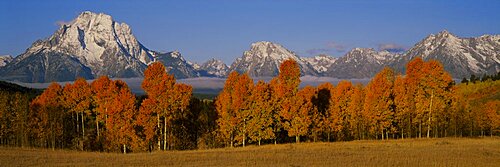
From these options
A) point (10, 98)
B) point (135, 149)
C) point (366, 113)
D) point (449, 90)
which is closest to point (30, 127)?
point (10, 98)

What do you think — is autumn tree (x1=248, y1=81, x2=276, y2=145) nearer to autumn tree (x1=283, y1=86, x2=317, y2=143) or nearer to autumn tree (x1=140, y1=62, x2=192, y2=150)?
autumn tree (x1=283, y1=86, x2=317, y2=143)

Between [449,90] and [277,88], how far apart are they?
92.8 feet

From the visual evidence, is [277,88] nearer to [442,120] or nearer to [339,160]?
[442,120]

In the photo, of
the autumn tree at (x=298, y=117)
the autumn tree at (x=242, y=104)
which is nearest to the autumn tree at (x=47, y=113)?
the autumn tree at (x=242, y=104)

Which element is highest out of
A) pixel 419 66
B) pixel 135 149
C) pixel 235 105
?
pixel 419 66

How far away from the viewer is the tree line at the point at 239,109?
70500 millimetres

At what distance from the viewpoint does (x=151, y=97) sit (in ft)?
224

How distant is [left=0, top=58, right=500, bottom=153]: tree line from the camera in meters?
70.5

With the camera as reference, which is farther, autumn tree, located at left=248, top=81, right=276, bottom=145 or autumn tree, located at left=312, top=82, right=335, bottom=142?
autumn tree, located at left=312, top=82, right=335, bottom=142

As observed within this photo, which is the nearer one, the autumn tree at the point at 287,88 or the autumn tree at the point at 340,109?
the autumn tree at the point at 287,88

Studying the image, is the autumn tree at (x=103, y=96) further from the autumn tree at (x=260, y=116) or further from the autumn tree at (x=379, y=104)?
the autumn tree at (x=379, y=104)

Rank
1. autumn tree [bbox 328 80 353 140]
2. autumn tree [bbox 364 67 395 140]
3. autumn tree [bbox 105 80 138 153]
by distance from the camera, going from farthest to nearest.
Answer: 1. autumn tree [bbox 328 80 353 140]
2. autumn tree [bbox 364 67 395 140]
3. autumn tree [bbox 105 80 138 153]

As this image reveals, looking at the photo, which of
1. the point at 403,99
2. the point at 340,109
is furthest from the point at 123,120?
the point at 403,99

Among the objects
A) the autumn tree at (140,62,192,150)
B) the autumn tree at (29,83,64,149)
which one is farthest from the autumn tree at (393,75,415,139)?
the autumn tree at (29,83,64,149)
